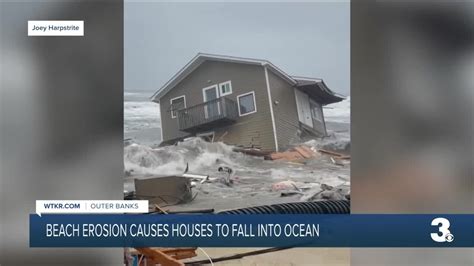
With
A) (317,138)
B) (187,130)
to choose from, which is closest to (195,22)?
(187,130)

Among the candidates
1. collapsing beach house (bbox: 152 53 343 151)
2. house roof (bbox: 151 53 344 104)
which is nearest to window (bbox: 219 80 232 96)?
collapsing beach house (bbox: 152 53 343 151)

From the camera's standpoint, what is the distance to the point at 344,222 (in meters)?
2.40

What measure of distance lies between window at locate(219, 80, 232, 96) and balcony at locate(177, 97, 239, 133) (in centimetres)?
3

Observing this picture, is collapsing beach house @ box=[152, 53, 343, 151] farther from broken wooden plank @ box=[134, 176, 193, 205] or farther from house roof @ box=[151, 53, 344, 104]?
broken wooden plank @ box=[134, 176, 193, 205]

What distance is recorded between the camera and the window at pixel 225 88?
2.41 meters

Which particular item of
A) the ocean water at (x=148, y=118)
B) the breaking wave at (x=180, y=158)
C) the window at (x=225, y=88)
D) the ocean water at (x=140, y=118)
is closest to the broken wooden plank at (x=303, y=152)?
the ocean water at (x=148, y=118)

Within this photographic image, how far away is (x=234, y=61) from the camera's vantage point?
7.88 ft

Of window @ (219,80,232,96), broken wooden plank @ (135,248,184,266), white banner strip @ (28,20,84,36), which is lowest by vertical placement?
broken wooden plank @ (135,248,184,266)

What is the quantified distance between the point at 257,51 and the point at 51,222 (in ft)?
4.56

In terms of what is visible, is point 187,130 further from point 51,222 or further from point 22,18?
point 22,18

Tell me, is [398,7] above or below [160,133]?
above

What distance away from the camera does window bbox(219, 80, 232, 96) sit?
241 cm

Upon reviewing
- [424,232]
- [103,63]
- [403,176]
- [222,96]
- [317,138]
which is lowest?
[424,232]

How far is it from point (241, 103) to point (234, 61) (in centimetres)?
22
